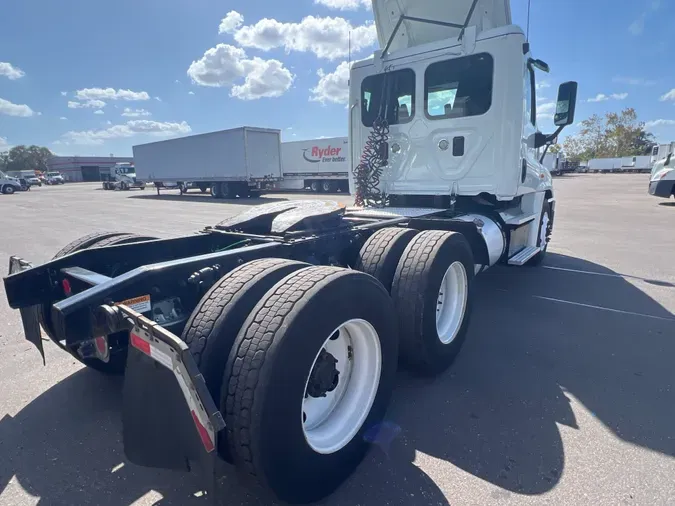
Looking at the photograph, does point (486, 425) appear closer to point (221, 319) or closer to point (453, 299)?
point (453, 299)

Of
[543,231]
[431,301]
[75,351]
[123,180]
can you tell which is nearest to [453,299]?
[431,301]

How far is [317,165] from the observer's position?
2862 centimetres

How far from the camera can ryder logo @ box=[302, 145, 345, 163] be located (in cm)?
2750

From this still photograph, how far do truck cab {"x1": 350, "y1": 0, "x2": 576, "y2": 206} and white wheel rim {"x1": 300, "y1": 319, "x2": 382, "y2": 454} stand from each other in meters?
3.09

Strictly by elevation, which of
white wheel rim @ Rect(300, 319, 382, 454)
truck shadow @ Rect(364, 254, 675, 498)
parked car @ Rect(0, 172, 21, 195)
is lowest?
truck shadow @ Rect(364, 254, 675, 498)

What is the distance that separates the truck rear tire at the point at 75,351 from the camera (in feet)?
8.79

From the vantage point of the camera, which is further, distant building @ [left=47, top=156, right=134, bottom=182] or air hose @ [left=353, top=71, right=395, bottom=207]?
distant building @ [left=47, top=156, right=134, bottom=182]

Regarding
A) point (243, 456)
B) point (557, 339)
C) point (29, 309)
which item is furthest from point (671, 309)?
point (29, 309)

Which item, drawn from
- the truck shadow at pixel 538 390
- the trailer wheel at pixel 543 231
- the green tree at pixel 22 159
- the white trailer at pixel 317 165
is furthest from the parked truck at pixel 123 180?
the green tree at pixel 22 159

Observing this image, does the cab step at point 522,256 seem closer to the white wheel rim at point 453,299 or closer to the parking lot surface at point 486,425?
the parking lot surface at point 486,425

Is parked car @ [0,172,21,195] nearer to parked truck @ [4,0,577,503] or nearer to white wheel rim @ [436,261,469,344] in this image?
parked truck @ [4,0,577,503]

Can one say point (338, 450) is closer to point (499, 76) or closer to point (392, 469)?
point (392, 469)

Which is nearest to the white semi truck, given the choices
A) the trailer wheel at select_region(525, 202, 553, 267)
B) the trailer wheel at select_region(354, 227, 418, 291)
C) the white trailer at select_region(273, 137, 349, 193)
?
the trailer wheel at select_region(525, 202, 553, 267)

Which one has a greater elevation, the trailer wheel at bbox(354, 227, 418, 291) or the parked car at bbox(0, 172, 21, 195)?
the parked car at bbox(0, 172, 21, 195)
